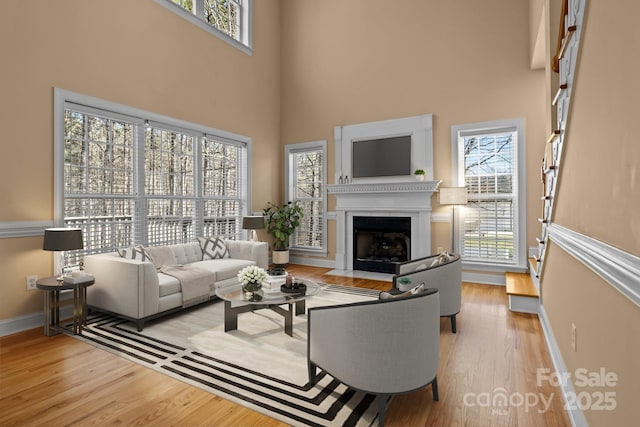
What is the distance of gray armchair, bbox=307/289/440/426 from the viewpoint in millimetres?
1960

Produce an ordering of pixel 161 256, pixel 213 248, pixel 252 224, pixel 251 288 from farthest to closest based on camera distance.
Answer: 1. pixel 252 224
2. pixel 213 248
3. pixel 161 256
4. pixel 251 288

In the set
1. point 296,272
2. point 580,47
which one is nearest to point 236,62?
point 296,272

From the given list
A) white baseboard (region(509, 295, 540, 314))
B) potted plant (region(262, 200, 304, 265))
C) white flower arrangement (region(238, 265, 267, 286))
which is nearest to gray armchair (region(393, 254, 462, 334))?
white baseboard (region(509, 295, 540, 314))

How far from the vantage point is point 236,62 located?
20.7 feet

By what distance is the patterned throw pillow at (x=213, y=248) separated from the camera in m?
5.12

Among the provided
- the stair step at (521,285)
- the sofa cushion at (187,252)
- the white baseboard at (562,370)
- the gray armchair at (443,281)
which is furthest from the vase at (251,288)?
the stair step at (521,285)

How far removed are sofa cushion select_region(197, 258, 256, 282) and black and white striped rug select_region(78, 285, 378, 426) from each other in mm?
452

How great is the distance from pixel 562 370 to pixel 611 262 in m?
1.52

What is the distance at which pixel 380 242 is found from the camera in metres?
6.51

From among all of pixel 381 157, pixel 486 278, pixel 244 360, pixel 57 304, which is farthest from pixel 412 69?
pixel 57 304

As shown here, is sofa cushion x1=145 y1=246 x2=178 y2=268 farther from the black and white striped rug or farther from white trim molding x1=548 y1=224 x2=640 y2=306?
white trim molding x1=548 y1=224 x2=640 y2=306

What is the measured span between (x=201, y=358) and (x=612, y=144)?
9.92 ft

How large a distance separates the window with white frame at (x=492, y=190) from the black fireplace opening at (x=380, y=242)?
3.10 feet

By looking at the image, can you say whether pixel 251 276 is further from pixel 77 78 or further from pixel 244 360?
pixel 77 78
